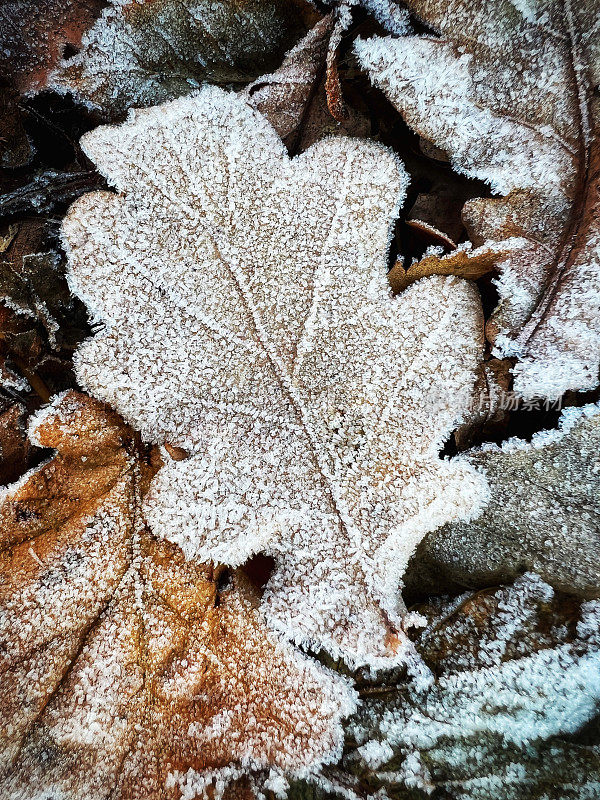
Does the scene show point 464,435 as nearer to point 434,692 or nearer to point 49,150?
point 434,692

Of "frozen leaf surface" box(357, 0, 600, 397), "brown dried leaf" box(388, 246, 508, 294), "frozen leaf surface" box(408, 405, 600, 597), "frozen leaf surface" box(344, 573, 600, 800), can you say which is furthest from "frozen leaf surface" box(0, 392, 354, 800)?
"frozen leaf surface" box(357, 0, 600, 397)

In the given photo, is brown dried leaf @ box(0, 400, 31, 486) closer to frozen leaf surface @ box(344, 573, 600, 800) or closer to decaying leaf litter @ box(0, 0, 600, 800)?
decaying leaf litter @ box(0, 0, 600, 800)

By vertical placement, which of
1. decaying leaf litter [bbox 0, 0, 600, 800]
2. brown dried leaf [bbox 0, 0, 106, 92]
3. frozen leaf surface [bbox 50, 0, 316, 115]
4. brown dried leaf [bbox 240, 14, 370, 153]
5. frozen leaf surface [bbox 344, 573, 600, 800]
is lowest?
frozen leaf surface [bbox 344, 573, 600, 800]

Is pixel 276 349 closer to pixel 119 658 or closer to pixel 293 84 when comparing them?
pixel 293 84

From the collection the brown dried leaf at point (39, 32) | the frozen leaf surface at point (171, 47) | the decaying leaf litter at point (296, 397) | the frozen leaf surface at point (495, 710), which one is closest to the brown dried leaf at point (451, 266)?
the decaying leaf litter at point (296, 397)

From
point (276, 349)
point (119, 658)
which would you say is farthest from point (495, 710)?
point (276, 349)

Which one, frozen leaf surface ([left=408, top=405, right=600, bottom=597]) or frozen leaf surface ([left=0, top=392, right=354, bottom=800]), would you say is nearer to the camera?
frozen leaf surface ([left=0, top=392, right=354, bottom=800])

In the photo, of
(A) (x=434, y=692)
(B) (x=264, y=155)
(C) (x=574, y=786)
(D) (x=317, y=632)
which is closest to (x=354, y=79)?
(B) (x=264, y=155)
